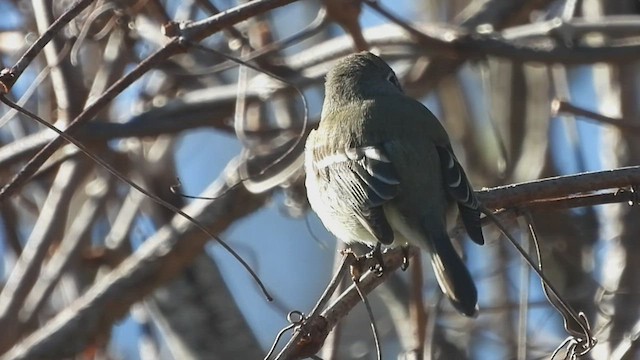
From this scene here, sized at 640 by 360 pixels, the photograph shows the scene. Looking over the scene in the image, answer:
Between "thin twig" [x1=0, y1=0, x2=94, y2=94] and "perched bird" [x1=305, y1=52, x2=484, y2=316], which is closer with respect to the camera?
"thin twig" [x1=0, y1=0, x2=94, y2=94]

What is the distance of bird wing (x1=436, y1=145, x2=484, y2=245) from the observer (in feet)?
9.27

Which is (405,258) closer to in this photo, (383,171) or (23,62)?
(383,171)

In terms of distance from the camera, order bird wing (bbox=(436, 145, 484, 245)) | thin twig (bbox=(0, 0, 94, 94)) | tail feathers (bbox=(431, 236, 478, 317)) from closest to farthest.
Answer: thin twig (bbox=(0, 0, 94, 94)), tail feathers (bbox=(431, 236, 478, 317)), bird wing (bbox=(436, 145, 484, 245))

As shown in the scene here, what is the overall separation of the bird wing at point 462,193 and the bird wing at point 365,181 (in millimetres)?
146

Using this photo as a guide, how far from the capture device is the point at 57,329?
3.72m

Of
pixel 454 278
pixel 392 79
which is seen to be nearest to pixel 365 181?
pixel 454 278

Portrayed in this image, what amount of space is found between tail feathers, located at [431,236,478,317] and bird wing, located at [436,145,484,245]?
7 centimetres

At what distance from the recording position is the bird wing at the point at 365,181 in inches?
117

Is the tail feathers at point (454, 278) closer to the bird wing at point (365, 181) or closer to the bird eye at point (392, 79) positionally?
the bird wing at point (365, 181)

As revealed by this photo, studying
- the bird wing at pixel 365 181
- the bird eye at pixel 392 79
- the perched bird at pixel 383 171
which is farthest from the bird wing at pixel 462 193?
the bird eye at pixel 392 79

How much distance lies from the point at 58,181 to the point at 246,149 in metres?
0.65

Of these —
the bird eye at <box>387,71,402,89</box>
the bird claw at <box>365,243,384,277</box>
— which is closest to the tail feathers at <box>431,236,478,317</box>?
the bird claw at <box>365,243,384,277</box>

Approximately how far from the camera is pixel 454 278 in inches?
103

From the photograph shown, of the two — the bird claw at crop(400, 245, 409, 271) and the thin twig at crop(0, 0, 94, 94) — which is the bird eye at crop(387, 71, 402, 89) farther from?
the thin twig at crop(0, 0, 94, 94)
